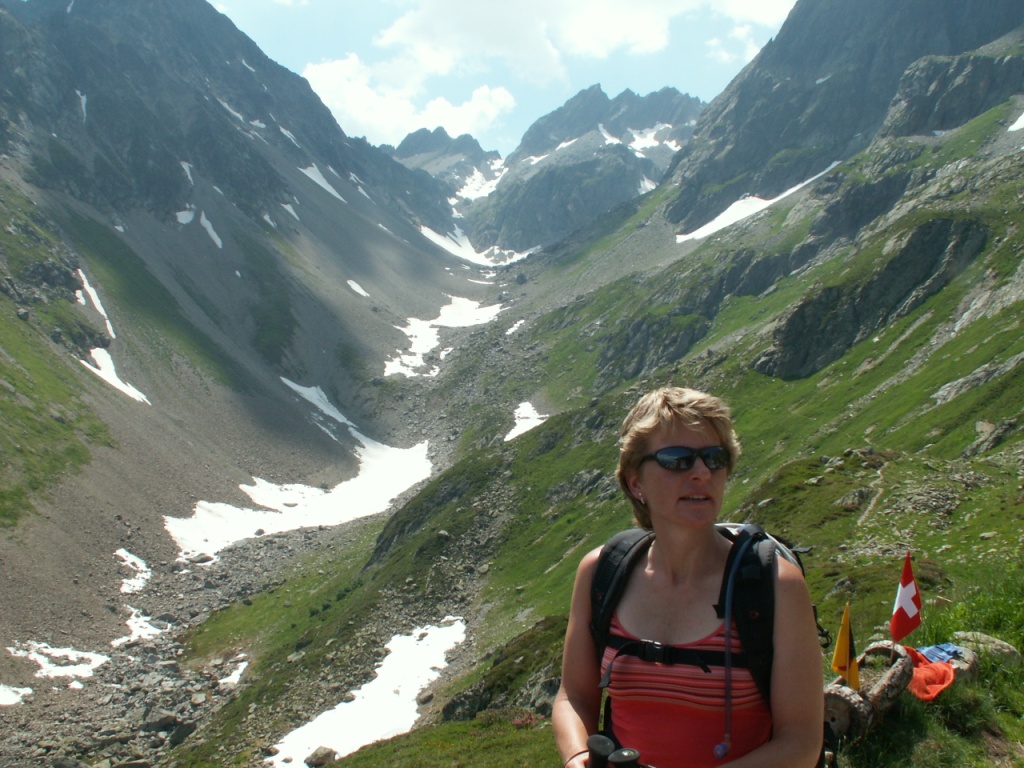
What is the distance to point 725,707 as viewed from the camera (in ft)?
15.0

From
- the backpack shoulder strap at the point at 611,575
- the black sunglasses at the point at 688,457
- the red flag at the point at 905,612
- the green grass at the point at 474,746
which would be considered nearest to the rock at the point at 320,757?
the green grass at the point at 474,746

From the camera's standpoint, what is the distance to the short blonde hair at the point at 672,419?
5219mm

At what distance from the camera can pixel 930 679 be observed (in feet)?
32.2

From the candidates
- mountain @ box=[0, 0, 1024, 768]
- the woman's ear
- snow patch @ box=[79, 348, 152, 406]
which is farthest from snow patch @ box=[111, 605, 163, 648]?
the woman's ear

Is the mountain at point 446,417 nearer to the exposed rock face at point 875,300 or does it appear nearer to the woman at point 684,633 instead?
the exposed rock face at point 875,300

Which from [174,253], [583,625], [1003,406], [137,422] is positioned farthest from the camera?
[174,253]

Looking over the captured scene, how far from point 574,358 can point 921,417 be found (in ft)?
333

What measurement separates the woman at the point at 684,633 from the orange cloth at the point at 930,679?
21.5 ft

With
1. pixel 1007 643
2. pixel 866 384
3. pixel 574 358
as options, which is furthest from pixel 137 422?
pixel 1007 643

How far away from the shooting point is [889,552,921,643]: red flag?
469 inches

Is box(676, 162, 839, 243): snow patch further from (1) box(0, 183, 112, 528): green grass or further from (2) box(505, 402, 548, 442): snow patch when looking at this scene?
(1) box(0, 183, 112, 528): green grass

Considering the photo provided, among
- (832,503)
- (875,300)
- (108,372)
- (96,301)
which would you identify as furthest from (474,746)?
(96,301)

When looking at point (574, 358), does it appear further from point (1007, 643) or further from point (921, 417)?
point (1007, 643)

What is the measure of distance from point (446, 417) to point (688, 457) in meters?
142
